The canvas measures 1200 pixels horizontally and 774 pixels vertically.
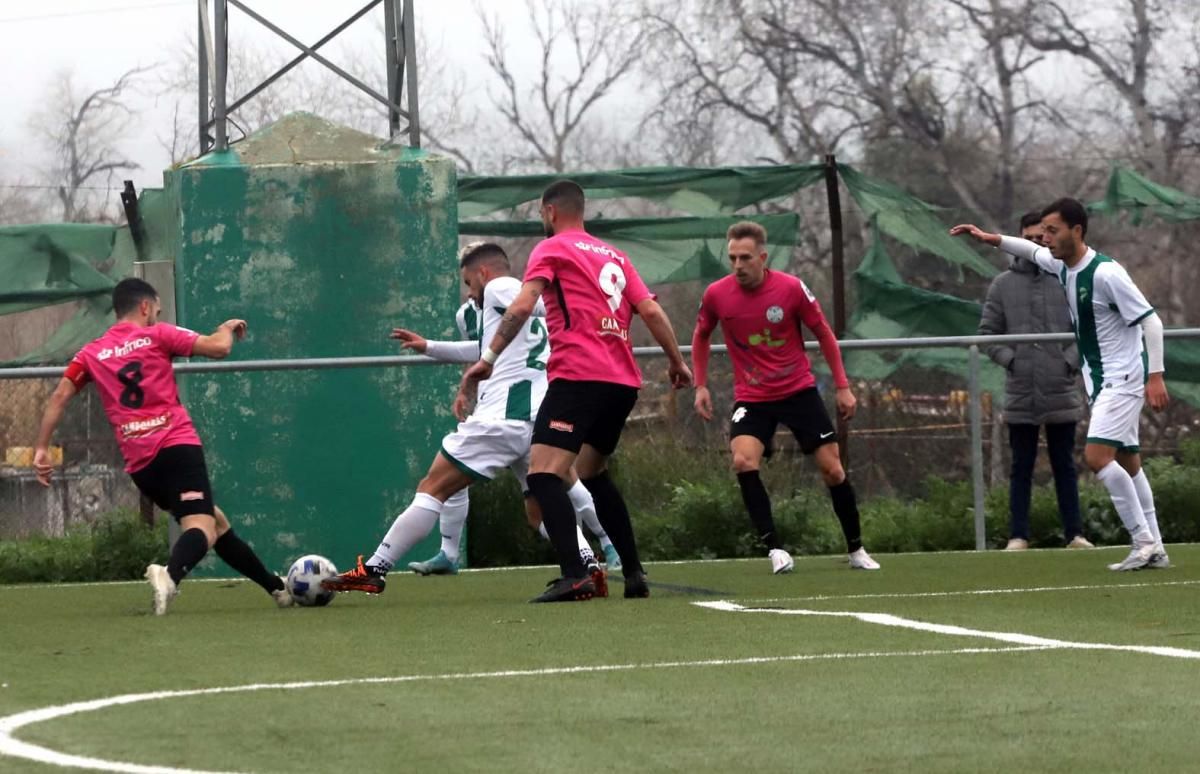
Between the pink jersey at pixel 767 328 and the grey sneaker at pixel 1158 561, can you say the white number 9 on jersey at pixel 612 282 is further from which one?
the grey sneaker at pixel 1158 561

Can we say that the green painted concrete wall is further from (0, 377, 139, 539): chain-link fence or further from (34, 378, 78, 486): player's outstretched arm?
(34, 378, 78, 486): player's outstretched arm

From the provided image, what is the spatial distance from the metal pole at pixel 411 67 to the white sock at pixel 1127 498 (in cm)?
474

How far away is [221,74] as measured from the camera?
13062mm

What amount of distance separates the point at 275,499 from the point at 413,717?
784 centimetres

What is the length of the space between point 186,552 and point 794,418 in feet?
11.7

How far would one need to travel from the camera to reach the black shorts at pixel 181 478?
934 centimetres

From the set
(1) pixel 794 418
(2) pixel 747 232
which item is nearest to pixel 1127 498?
(1) pixel 794 418

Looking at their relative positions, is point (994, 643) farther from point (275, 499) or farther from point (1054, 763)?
point (275, 499)

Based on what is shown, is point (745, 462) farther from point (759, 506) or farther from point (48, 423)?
point (48, 423)

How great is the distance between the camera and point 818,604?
8.87 metres

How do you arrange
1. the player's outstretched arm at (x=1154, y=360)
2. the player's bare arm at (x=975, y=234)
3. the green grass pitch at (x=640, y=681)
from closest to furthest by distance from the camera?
1. the green grass pitch at (x=640, y=681)
2. the player's outstretched arm at (x=1154, y=360)
3. the player's bare arm at (x=975, y=234)

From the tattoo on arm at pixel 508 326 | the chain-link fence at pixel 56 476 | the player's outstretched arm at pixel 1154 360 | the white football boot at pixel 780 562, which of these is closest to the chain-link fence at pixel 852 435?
the chain-link fence at pixel 56 476

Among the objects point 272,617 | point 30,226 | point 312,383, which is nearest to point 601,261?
point 272,617

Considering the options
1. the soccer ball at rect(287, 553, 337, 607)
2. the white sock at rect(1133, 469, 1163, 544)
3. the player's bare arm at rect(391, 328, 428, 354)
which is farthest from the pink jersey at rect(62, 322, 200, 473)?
the white sock at rect(1133, 469, 1163, 544)
